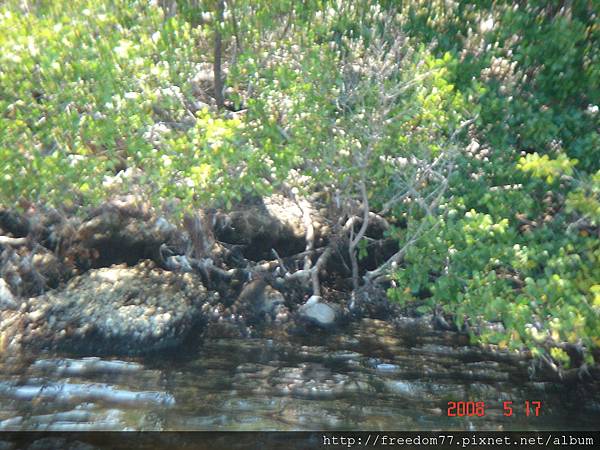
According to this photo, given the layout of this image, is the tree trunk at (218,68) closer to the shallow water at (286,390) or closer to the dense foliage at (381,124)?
the dense foliage at (381,124)

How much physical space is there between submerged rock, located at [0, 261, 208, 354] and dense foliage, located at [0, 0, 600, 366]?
2262 millimetres

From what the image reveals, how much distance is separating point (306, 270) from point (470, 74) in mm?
6337

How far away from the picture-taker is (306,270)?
14.6 meters

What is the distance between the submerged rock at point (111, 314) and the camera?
11656mm

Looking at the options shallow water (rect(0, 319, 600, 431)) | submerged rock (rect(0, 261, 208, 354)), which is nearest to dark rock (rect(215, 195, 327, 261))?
submerged rock (rect(0, 261, 208, 354))

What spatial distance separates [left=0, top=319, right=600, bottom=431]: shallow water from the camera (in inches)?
333

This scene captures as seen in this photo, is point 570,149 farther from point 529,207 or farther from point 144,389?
point 144,389

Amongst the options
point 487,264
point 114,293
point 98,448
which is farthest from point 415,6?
point 98,448
